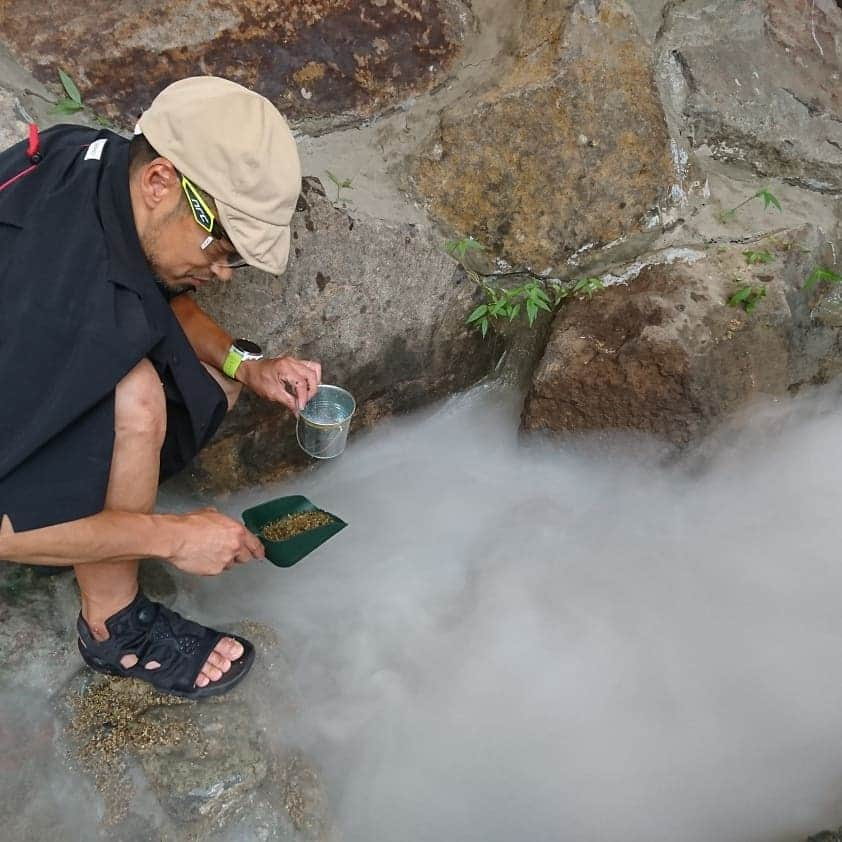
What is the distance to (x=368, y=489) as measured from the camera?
2.65 m

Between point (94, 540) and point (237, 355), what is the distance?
0.62m

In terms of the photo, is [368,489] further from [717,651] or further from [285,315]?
[717,651]

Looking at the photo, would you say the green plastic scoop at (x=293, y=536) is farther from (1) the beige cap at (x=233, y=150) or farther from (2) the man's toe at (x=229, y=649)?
(1) the beige cap at (x=233, y=150)

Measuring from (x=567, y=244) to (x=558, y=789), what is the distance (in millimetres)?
1530

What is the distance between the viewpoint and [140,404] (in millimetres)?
1595

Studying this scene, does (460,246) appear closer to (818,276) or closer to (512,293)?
(512,293)

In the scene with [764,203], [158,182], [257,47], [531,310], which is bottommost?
[531,310]

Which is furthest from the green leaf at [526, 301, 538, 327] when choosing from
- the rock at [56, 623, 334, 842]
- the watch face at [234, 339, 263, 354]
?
the rock at [56, 623, 334, 842]

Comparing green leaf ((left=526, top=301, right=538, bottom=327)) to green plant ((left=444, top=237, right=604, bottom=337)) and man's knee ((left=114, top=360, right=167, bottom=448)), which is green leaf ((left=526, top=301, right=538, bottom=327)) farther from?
man's knee ((left=114, top=360, right=167, bottom=448))

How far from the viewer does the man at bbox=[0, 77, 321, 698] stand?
147 cm

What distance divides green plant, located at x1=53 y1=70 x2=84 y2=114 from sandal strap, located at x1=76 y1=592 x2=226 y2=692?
1.21 meters

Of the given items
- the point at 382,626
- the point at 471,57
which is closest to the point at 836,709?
the point at 382,626

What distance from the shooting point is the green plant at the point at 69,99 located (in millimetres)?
2096

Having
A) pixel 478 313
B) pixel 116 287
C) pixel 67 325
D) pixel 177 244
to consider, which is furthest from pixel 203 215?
pixel 478 313
